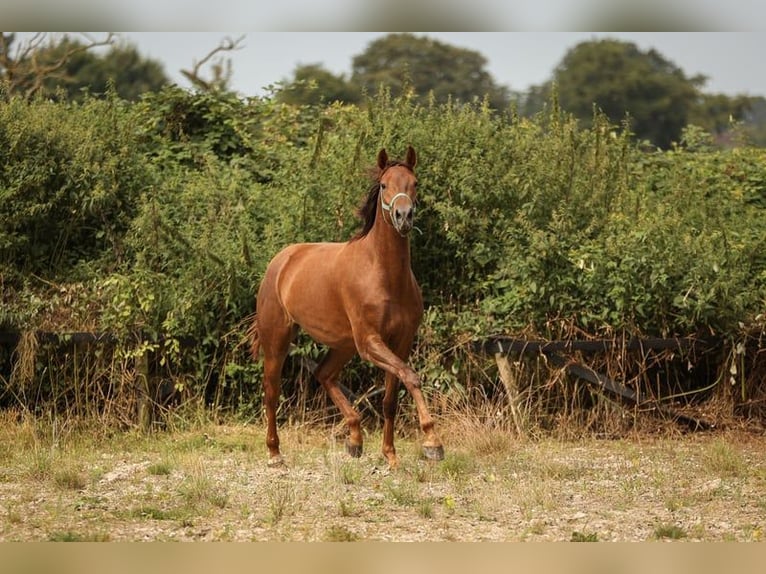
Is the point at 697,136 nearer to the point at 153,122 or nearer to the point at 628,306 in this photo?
the point at 628,306

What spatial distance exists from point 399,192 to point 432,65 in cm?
4230

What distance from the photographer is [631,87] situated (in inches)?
1967

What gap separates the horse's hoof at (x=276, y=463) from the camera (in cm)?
914

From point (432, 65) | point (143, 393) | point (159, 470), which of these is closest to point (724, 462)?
point (159, 470)

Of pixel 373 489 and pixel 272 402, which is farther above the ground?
pixel 272 402

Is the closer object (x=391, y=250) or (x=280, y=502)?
(x=280, y=502)

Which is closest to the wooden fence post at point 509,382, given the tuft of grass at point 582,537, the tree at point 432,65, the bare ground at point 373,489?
the bare ground at point 373,489

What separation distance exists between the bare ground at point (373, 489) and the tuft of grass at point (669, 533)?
0.01m

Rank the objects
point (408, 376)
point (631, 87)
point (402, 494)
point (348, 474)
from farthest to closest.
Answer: point (631, 87)
point (348, 474)
point (408, 376)
point (402, 494)

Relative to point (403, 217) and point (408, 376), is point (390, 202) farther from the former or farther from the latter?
point (408, 376)

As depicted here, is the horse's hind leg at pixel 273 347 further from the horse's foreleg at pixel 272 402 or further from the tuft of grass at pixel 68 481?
the tuft of grass at pixel 68 481

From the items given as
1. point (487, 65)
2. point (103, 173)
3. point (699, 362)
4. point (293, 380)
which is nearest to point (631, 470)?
point (699, 362)

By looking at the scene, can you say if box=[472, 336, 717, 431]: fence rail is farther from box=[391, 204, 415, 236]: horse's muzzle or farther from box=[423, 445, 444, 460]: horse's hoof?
box=[391, 204, 415, 236]: horse's muzzle

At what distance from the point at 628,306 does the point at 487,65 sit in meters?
40.0
